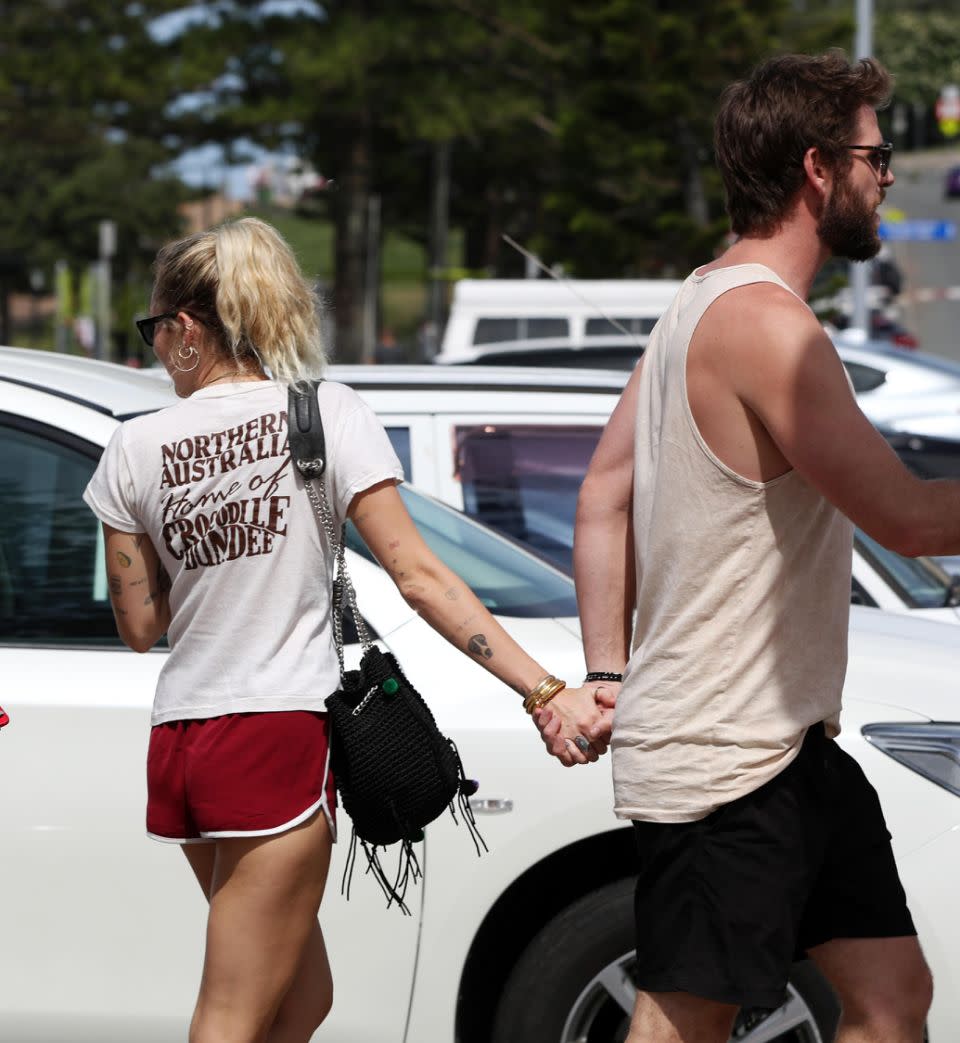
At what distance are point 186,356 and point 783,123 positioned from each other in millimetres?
1008

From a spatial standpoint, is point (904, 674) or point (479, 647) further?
point (904, 674)

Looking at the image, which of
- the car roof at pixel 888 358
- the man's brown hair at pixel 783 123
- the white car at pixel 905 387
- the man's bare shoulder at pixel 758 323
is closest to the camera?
the man's bare shoulder at pixel 758 323

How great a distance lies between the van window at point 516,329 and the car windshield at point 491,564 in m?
13.6

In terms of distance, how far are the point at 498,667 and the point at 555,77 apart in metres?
30.3

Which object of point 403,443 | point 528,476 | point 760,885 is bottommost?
point 528,476

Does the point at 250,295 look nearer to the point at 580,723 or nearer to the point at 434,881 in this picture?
the point at 580,723

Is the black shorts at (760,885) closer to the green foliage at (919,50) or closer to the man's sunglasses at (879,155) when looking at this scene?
the man's sunglasses at (879,155)

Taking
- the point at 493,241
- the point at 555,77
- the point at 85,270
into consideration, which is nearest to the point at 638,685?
the point at 555,77

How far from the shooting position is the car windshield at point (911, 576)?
5.31m

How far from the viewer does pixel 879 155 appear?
2.62m

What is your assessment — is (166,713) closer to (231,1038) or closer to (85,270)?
(231,1038)

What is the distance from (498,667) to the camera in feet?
9.42

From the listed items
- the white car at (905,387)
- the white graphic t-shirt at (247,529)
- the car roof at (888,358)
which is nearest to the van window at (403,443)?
the white graphic t-shirt at (247,529)

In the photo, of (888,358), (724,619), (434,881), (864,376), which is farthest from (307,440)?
(888,358)
